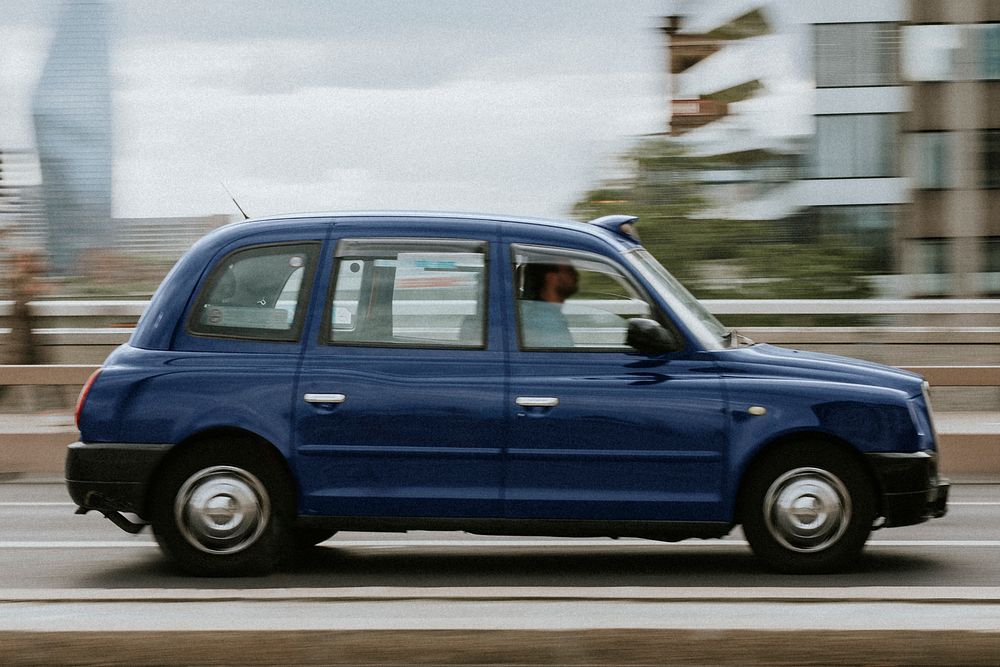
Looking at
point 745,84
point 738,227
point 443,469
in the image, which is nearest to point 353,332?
point 443,469

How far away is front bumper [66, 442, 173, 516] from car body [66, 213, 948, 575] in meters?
0.01

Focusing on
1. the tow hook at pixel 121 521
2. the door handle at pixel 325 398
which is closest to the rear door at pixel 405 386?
the door handle at pixel 325 398

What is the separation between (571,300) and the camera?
255 inches

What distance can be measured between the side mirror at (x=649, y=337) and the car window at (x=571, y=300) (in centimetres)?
4

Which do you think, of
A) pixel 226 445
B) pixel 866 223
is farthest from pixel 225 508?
pixel 866 223

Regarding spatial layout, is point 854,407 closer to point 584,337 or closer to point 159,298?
point 584,337

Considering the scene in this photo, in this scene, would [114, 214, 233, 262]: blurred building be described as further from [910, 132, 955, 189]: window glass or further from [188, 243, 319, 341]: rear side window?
[910, 132, 955, 189]: window glass

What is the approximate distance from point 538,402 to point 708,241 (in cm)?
1616

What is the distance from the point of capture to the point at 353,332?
6.53 meters

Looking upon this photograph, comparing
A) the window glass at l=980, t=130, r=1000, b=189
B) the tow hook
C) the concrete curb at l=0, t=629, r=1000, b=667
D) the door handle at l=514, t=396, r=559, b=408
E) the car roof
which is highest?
the window glass at l=980, t=130, r=1000, b=189

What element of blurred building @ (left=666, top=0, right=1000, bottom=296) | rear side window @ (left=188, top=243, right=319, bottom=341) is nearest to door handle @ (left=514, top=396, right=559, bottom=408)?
rear side window @ (left=188, top=243, right=319, bottom=341)

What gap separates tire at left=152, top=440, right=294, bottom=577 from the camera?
648 centimetres

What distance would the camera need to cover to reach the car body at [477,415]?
20.8 ft

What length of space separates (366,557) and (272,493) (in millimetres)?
1023
